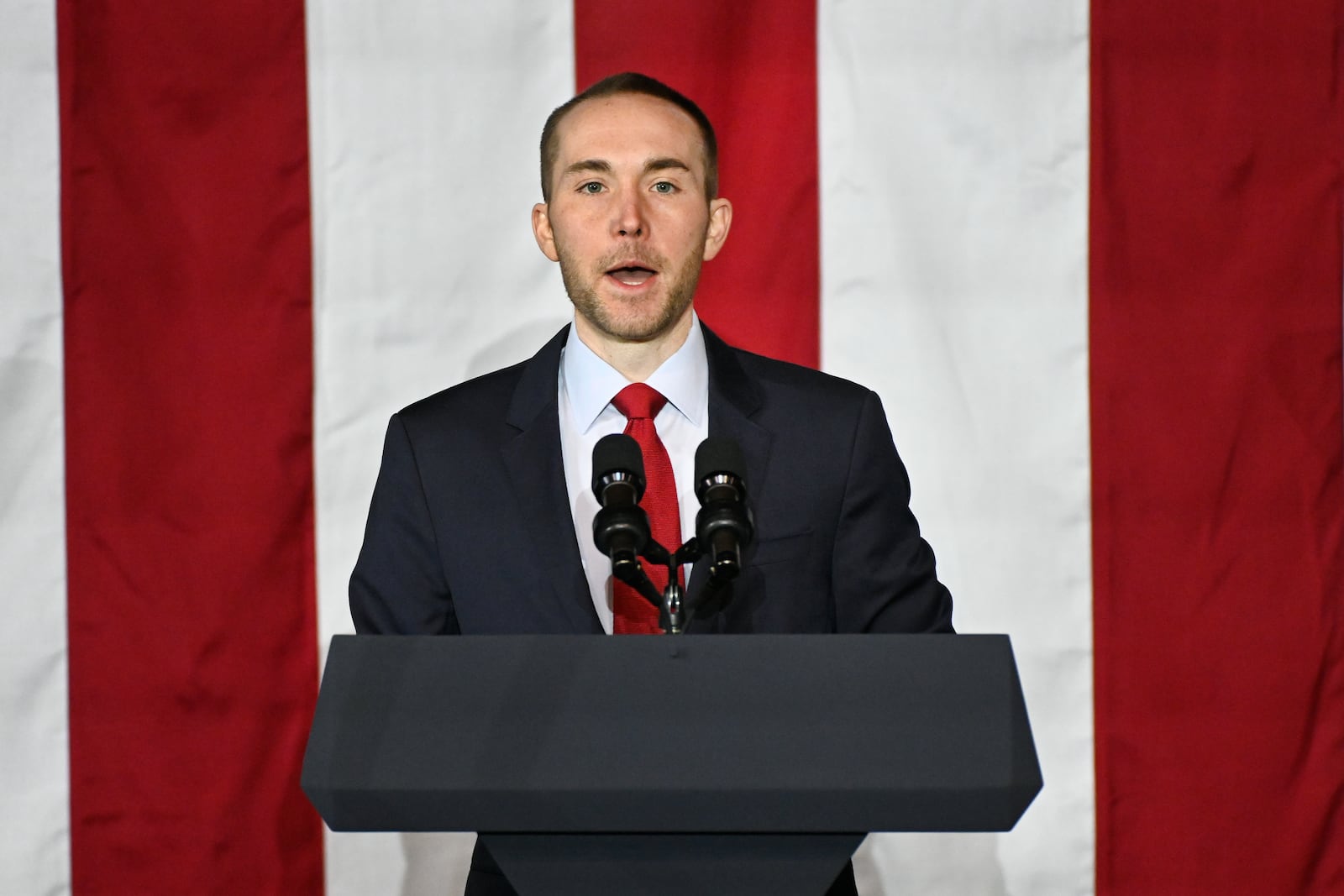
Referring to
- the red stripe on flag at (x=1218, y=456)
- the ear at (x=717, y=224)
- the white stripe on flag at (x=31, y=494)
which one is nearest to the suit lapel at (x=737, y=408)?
the ear at (x=717, y=224)

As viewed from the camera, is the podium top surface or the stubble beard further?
the stubble beard

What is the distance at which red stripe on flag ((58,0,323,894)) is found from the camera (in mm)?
1917

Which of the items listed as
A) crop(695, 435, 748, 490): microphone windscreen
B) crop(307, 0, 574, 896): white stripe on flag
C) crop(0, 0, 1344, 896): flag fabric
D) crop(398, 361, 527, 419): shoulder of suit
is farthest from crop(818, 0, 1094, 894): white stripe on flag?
crop(695, 435, 748, 490): microphone windscreen

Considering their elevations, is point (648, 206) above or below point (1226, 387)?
above

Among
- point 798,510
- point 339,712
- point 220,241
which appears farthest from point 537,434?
point 220,241

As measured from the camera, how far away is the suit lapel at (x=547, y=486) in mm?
1271

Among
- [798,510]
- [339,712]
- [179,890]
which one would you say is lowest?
[179,890]

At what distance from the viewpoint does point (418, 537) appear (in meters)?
1.34

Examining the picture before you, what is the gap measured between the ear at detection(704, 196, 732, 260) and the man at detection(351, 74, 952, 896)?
6 cm

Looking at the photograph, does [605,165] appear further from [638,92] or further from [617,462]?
[617,462]

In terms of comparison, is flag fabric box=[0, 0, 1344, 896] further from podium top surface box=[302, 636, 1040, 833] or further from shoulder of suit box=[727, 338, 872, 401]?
podium top surface box=[302, 636, 1040, 833]

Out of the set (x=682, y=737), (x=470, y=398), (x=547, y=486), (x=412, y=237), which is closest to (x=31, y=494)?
(x=412, y=237)

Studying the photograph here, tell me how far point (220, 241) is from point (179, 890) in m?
0.95

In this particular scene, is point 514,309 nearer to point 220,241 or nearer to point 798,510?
point 220,241
